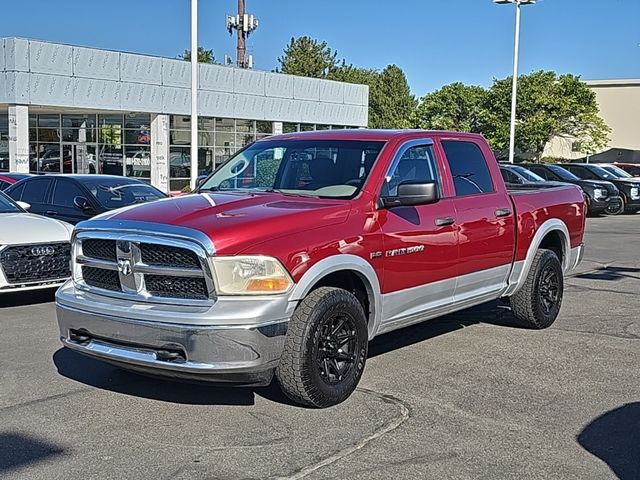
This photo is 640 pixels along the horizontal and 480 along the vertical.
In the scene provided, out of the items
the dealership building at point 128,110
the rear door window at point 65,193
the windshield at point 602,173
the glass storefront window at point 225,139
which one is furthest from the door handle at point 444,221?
the glass storefront window at point 225,139

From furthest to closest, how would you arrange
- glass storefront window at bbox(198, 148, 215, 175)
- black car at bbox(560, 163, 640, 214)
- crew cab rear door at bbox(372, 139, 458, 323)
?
1. glass storefront window at bbox(198, 148, 215, 175)
2. black car at bbox(560, 163, 640, 214)
3. crew cab rear door at bbox(372, 139, 458, 323)

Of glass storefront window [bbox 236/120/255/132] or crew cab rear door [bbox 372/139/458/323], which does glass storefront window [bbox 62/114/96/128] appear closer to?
glass storefront window [bbox 236/120/255/132]

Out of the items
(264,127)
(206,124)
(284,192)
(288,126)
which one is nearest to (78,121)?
(206,124)

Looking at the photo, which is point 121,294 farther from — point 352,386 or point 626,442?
point 626,442

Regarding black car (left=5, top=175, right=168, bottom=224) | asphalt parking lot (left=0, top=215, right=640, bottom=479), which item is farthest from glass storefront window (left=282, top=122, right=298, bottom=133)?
asphalt parking lot (left=0, top=215, right=640, bottom=479)

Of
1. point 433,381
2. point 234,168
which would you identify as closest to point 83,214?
point 234,168

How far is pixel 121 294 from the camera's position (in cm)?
527

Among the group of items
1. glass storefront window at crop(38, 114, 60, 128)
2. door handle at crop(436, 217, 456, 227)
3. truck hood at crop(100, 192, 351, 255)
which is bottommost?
door handle at crop(436, 217, 456, 227)

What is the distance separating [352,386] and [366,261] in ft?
2.92

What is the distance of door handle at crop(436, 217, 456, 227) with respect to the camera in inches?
253

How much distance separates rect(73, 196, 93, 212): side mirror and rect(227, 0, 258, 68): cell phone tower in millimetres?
39393

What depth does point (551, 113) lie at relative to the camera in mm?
52469

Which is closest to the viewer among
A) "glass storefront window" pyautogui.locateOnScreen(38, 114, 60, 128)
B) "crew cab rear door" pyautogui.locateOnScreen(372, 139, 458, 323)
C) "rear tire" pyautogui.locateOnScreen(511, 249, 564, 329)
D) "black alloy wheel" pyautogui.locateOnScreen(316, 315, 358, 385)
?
"black alloy wheel" pyautogui.locateOnScreen(316, 315, 358, 385)

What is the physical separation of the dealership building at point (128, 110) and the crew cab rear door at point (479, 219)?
22.1 metres
